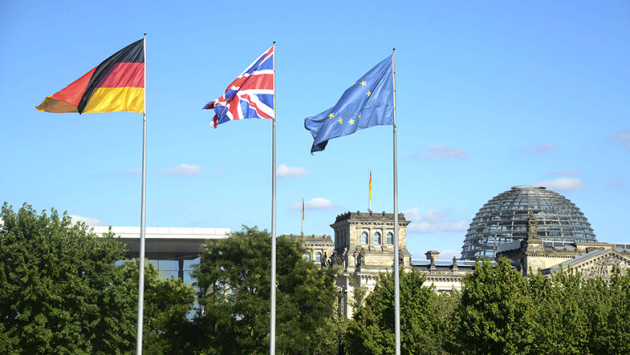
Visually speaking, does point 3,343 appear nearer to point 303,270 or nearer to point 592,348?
point 303,270

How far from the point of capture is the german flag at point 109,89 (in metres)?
35.9

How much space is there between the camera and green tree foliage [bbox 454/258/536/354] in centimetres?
5047

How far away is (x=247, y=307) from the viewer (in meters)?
62.1

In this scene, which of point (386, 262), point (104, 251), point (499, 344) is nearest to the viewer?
point (499, 344)

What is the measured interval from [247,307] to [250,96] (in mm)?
27331

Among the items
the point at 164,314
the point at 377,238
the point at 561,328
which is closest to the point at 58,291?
the point at 164,314

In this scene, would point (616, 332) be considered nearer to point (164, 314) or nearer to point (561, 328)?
point (561, 328)

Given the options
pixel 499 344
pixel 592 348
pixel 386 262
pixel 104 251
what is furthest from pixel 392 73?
pixel 386 262

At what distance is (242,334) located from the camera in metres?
63.2

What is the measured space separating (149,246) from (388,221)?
81798 mm

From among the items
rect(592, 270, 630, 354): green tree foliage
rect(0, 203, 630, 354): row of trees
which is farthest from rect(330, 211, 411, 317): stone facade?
rect(592, 270, 630, 354): green tree foliage

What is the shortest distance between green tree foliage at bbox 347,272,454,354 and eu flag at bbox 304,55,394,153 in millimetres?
26513

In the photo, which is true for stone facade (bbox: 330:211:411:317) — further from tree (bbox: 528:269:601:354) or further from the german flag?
the german flag

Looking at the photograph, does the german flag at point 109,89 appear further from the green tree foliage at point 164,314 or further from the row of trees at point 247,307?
the green tree foliage at point 164,314
